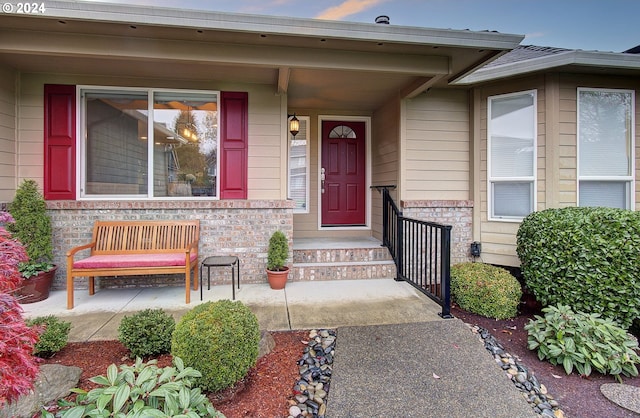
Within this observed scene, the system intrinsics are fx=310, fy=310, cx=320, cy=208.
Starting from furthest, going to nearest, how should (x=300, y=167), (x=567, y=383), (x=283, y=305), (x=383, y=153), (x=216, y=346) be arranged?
1. (x=300, y=167)
2. (x=383, y=153)
3. (x=283, y=305)
4. (x=567, y=383)
5. (x=216, y=346)

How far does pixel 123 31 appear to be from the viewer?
10.1 feet

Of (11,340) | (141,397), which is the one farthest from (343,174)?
(11,340)

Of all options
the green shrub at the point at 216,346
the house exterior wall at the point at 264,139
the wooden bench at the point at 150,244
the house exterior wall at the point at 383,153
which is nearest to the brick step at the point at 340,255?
the house exterior wall at the point at 383,153

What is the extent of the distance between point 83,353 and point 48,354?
22 cm

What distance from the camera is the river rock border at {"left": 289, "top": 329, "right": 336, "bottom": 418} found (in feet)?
→ 6.26

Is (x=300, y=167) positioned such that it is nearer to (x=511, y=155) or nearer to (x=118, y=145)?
(x=118, y=145)

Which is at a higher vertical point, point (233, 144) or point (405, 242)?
point (233, 144)

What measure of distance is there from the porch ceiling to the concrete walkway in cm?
269

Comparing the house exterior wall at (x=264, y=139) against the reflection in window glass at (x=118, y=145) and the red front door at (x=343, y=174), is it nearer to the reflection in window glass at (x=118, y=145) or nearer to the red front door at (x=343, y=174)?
the reflection in window glass at (x=118, y=145)

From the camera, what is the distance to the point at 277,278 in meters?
4.00

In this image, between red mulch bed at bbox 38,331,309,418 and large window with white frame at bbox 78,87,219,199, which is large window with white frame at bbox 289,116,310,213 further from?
red mulch bed at bbox 38,331,309,418

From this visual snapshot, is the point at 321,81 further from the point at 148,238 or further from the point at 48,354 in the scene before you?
the point at 48,354

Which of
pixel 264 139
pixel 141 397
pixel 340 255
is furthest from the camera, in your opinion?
pixel 340 255

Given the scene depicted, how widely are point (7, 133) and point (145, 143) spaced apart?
5.04 feet
